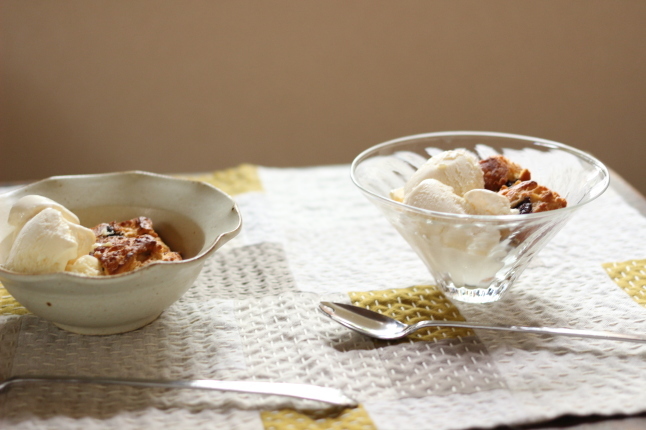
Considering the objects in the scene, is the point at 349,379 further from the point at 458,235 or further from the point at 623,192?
the point at 623,192

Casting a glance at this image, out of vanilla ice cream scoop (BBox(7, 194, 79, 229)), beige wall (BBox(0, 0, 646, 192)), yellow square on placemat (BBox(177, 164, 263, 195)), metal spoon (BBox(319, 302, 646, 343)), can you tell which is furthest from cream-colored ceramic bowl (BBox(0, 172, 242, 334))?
beige wall (BBox(0, 0, 646, 192))

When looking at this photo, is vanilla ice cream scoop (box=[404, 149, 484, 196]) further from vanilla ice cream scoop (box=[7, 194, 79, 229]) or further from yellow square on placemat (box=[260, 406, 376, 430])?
vanilla ice cream scoop (box=[7, 194, 79, 229])

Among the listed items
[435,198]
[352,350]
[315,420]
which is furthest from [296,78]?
[315,420]

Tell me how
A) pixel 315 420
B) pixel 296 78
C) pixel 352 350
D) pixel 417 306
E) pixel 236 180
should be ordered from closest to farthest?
pixel 315 420 → pixel 352 350 → pixel 417 306 → pixel 236 180 → pixel 296 78

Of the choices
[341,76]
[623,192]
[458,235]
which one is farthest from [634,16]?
[458,235]

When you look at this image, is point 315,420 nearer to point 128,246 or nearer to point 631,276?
point 128,246

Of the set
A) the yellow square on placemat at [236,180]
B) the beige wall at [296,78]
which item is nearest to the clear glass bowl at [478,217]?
the yellow square on placemat at [236,180]
